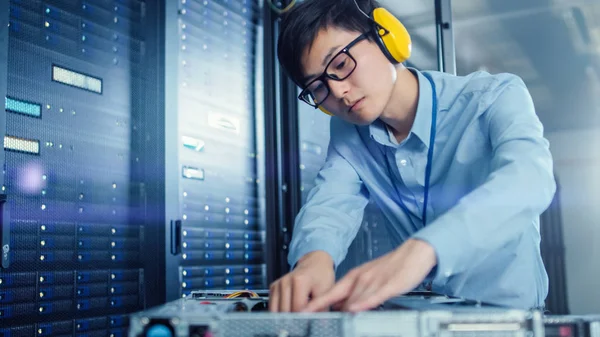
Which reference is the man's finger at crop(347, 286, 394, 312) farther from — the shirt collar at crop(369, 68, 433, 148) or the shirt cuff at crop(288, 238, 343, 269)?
the shirt collar at crop(369, 68, 433, 148)

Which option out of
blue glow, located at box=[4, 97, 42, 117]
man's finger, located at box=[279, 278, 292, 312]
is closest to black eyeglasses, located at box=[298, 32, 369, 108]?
man's finger, located at box=[279, 278, 292, 312]

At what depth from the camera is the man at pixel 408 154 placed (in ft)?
2.88

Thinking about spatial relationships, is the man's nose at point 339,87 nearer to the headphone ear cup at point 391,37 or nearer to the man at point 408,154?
the man at point 408,154

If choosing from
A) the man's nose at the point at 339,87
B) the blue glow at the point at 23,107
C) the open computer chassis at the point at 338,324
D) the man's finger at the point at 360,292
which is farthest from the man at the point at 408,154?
the blue glow at the point at 23,107

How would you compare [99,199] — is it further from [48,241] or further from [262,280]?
[262,280]

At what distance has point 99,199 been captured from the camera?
175cm

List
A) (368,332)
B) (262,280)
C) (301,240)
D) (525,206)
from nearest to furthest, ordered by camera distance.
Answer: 1. (368,332)
2. (525,206)
3. (301,240)
4. (262,280)

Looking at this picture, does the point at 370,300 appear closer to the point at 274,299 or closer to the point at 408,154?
the point at 274,299

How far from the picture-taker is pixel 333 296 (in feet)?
2.37

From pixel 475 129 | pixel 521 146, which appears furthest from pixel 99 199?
pixel 521 146

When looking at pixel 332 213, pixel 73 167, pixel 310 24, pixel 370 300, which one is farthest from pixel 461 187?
pixel 73 167

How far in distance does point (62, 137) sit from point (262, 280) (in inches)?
43.6

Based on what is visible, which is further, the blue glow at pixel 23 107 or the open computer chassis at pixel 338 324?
the blue glow at pixel 23 107

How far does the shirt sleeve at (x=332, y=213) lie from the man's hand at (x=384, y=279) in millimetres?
319
